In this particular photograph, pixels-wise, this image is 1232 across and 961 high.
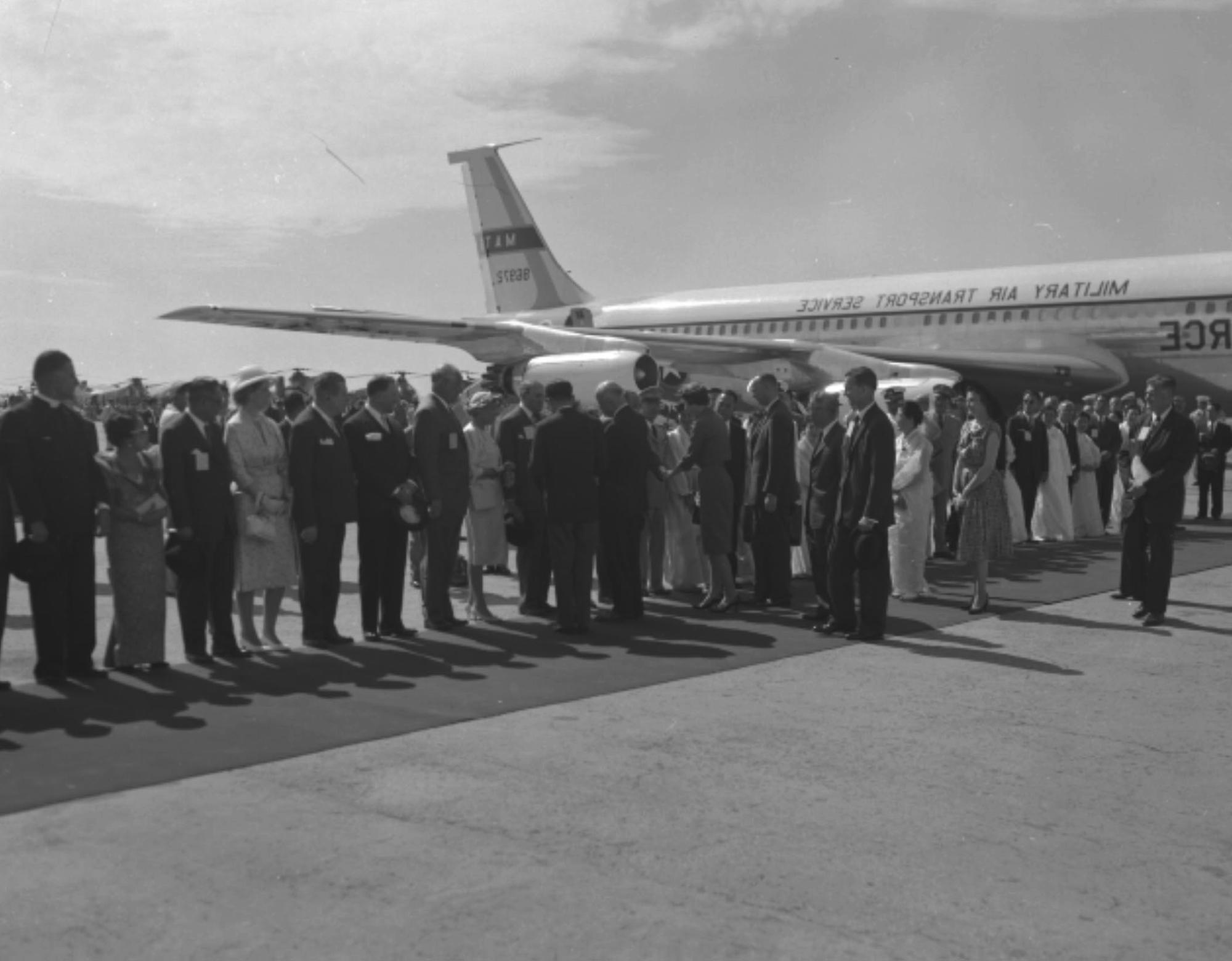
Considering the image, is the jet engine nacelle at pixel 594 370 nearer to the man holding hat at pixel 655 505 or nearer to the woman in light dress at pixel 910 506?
the man holding hat at pixel 655 505

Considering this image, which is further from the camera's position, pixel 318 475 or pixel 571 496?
pixel 571 496

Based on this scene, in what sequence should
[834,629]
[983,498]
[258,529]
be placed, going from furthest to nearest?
[983,498], [834,629], [258,529]

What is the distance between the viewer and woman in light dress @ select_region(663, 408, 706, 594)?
11.5m

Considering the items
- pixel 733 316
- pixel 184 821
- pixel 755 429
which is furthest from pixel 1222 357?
pixel 184 821

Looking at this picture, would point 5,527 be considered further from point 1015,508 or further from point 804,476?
point 1015,508

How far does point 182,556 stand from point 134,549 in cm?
26

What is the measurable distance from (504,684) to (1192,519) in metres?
13.2

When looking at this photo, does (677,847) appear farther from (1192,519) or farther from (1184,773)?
(1192,519)

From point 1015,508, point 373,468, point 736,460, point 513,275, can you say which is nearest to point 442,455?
point 373,468

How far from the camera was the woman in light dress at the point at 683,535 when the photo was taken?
37.7 ft

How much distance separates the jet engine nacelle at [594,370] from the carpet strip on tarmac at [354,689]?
352 inches

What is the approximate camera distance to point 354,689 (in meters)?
7.27

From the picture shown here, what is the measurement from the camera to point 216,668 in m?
7.88

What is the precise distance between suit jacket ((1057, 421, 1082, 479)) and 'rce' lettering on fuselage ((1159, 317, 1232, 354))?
7.15 meters
